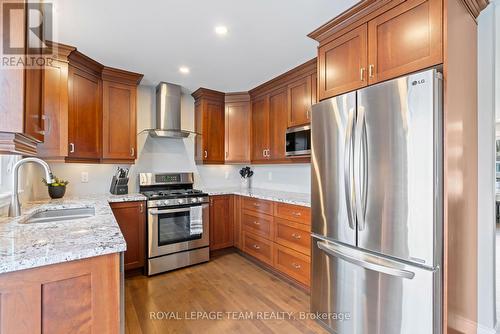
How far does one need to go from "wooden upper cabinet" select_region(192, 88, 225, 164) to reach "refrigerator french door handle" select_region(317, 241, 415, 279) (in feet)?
7.46

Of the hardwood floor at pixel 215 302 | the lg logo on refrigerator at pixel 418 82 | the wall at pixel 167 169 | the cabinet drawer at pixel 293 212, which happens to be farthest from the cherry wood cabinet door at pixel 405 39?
the hardwood floor at pixel 215 302

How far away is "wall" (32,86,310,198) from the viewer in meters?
3.07

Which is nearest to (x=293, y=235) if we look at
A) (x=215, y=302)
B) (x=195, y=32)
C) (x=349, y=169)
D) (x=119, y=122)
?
(x=215, y=302)

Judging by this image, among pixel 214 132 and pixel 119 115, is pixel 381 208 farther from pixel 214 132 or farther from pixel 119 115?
pixel 119 115

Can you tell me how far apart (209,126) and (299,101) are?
149 cm

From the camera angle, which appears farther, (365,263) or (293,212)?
(293,212)

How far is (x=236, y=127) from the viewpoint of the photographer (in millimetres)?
3887

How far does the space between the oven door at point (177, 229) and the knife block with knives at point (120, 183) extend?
527mm

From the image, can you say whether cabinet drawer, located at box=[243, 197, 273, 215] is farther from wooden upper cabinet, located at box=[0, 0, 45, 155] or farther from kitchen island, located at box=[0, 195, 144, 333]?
wooden upper cabinet, located at box=[0, 0, 45, 155]

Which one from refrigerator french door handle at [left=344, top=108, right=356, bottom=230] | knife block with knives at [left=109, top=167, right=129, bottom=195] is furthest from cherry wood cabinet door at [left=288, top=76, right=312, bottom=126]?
knife block with knives at [left=109, top=167, right=129, bottom=195]

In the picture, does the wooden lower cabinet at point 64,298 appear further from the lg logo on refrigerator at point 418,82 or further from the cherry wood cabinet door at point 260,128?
the cherry wood cabinet door at point 260,128

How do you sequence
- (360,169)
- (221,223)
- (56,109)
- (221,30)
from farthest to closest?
1. (221,223)
2. (56,109)
3. (221,30)
4. (360,169)

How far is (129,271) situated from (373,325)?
8.73 feet

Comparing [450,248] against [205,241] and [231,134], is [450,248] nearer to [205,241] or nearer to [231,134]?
[205,241]
